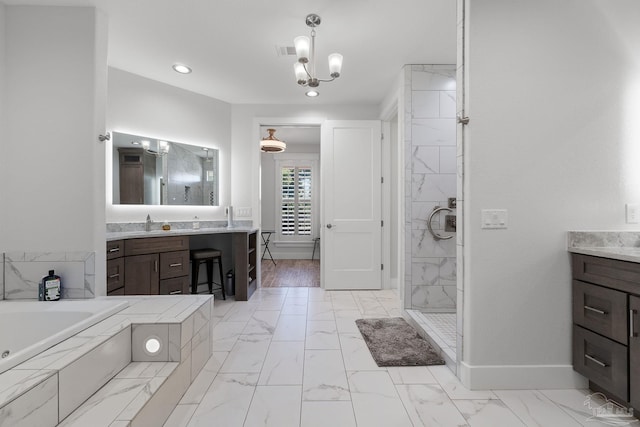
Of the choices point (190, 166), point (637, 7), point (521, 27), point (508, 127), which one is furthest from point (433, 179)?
point (190, 166)

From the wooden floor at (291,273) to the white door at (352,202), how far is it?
2.03 feet

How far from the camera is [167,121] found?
3.45m

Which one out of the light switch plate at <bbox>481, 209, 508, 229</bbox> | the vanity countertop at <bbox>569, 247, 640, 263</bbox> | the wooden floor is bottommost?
the wooden floor

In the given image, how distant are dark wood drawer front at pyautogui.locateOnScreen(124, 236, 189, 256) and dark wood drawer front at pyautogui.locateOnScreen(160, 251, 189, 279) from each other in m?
0.05

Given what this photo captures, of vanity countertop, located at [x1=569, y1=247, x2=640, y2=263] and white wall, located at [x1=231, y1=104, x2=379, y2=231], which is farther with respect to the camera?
white wall, located at [x1=231, y1=104, x2=379, y2=231]

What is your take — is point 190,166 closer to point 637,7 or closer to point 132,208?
point 132,208

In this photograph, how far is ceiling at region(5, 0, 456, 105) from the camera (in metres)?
2.13

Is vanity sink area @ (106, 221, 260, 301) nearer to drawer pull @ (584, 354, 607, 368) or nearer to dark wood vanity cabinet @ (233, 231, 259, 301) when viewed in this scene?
dark wood vanity cabinet @ (233, 231, 259, 301)

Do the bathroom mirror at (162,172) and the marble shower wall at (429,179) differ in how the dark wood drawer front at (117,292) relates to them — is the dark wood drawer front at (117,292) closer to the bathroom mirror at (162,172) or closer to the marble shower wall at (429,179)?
the bathroom mirror at (162,172)

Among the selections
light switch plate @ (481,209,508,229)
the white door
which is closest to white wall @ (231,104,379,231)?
the white door

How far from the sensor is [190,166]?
12.0 ft

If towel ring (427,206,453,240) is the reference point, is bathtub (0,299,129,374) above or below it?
below

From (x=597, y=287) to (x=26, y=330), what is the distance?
3.32 metres

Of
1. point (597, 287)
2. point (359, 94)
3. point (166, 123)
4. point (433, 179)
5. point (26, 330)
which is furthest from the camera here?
point (359, 94)
